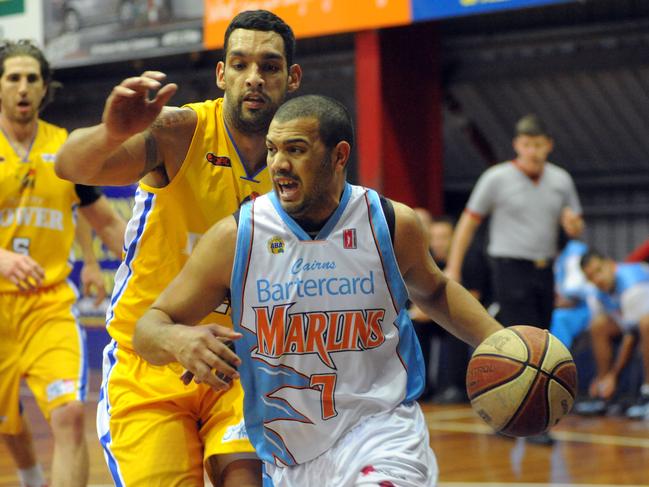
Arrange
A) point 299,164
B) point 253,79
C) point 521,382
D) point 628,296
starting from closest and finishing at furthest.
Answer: point 299,164
point 521,382
point 253,79
point 628,296

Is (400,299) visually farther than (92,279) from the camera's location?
No

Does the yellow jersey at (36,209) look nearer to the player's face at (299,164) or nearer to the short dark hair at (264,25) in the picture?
the short dark hair at (264,25)

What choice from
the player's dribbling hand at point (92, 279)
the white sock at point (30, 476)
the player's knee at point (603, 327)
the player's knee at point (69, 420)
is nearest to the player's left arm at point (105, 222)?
the player's dribbling hand at point (92, 279)

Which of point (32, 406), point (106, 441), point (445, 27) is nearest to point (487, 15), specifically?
point (445, 27)

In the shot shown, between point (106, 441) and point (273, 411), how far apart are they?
2.02 ft

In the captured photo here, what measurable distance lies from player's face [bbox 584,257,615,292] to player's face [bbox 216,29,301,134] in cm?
629

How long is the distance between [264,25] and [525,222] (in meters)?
4.61

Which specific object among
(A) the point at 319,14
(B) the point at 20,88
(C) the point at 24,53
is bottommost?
(B) the point at 20,88

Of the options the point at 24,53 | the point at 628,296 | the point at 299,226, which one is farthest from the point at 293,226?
the point at 628,296

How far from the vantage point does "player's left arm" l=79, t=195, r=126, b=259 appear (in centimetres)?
530

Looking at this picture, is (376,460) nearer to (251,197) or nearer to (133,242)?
(251,197)

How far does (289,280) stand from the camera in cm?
315

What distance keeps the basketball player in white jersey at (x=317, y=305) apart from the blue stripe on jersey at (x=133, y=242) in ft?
1.40

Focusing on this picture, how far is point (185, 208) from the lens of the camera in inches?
138
